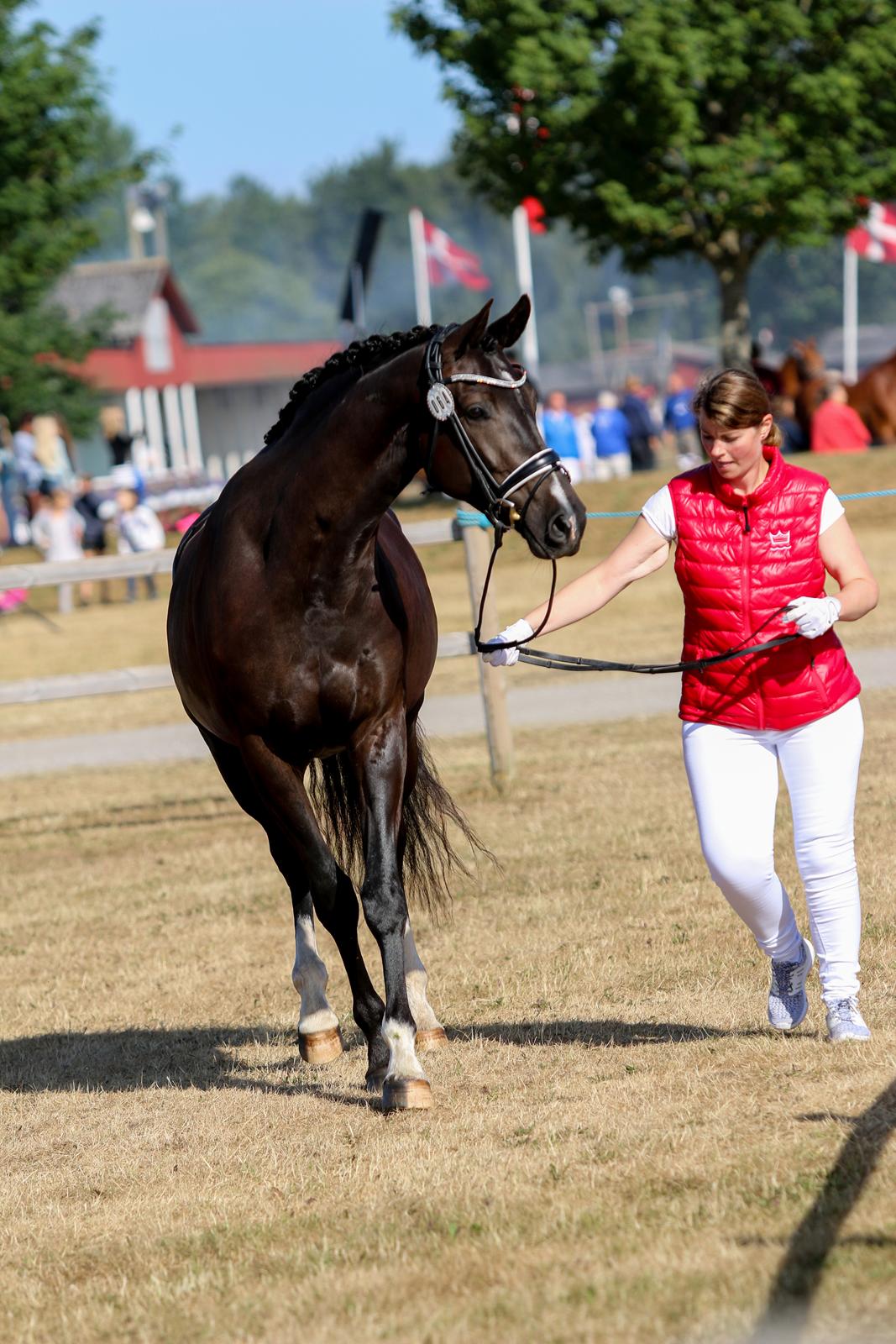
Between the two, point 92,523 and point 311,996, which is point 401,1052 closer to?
point 311,996

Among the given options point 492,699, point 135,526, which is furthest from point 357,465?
point 135,526

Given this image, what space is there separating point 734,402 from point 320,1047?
2.71m

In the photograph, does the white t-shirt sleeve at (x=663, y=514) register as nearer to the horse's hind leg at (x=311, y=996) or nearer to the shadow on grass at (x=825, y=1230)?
the shadow on grass at (x=825, y=1230)

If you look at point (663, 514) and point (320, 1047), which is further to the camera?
point (320, 1047)

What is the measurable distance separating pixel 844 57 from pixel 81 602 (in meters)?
15.4

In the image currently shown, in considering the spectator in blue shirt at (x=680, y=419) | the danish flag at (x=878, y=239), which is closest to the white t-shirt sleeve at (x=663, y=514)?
the spectator in blue shirt at (x=680, y=419)

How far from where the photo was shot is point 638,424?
3148cm

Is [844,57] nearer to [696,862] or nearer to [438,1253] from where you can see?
[696,862]

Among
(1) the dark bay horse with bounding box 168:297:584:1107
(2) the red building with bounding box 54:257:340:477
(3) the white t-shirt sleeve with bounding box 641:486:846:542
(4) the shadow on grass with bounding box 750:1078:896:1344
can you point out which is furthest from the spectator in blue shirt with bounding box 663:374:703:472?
(4) the shadow on grass with bounding box 750:1078:896:1344

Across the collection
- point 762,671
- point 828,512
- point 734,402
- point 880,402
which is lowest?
point 880,402

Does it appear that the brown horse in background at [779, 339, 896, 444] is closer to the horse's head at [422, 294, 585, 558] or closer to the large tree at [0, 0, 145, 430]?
the large tree at [0, 0, 145, 430]

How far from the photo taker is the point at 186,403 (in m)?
59.2

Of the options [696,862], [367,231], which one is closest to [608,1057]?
[696,862]

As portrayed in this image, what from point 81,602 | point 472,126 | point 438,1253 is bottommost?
point 81,602
